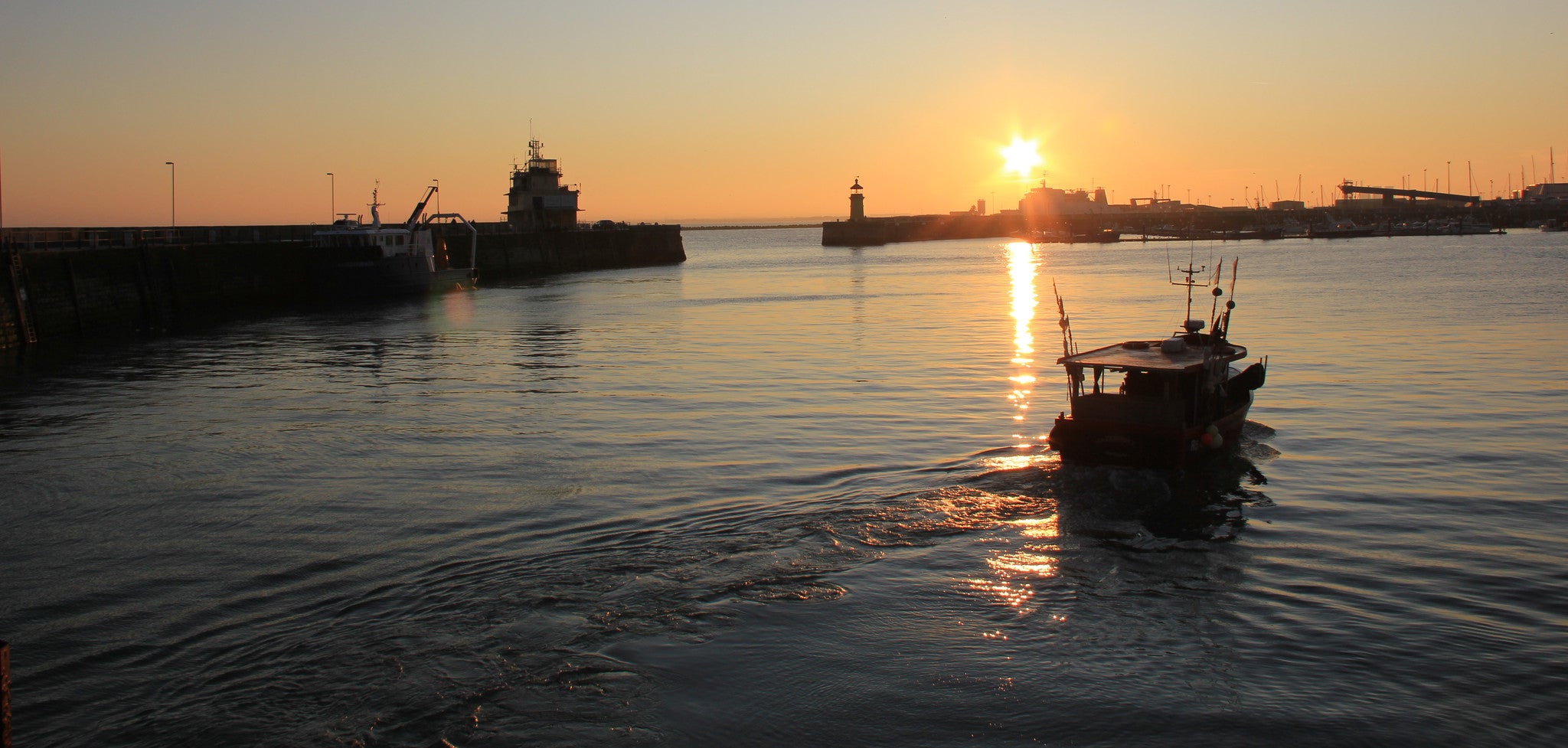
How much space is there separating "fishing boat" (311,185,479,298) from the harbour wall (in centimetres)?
88

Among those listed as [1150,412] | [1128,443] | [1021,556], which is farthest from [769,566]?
[1150,412]

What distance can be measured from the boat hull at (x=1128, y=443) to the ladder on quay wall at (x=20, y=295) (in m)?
41.8

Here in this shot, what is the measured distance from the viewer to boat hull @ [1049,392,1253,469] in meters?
19.8

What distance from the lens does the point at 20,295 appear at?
44188 millimetres

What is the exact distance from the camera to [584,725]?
10.8 metres

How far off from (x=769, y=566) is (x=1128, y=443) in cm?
796

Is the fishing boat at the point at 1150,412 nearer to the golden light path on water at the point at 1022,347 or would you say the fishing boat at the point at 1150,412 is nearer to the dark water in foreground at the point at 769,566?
the dark water in foreground at the point at 769,566

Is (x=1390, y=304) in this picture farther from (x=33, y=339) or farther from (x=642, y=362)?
(x=33, y=339)

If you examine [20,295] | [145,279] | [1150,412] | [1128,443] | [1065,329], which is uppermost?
[145,279]

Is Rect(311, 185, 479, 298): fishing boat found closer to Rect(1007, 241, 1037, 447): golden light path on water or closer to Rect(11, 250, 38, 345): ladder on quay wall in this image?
Rect(11, 250, 38, 345): ladder on quay wall

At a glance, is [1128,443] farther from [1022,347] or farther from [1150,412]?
[1022,347]

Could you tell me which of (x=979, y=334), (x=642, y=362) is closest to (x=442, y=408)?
(x=642, y=362)

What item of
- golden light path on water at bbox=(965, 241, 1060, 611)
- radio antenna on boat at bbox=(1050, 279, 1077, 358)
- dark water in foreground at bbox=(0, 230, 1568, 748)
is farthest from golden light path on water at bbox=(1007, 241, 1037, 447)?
radio antenna on boat at bbox=(1050, 279, 1077, 358)

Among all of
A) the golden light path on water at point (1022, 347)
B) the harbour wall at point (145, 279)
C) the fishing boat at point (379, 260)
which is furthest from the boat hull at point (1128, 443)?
the fishing boat at point (379, 260)
